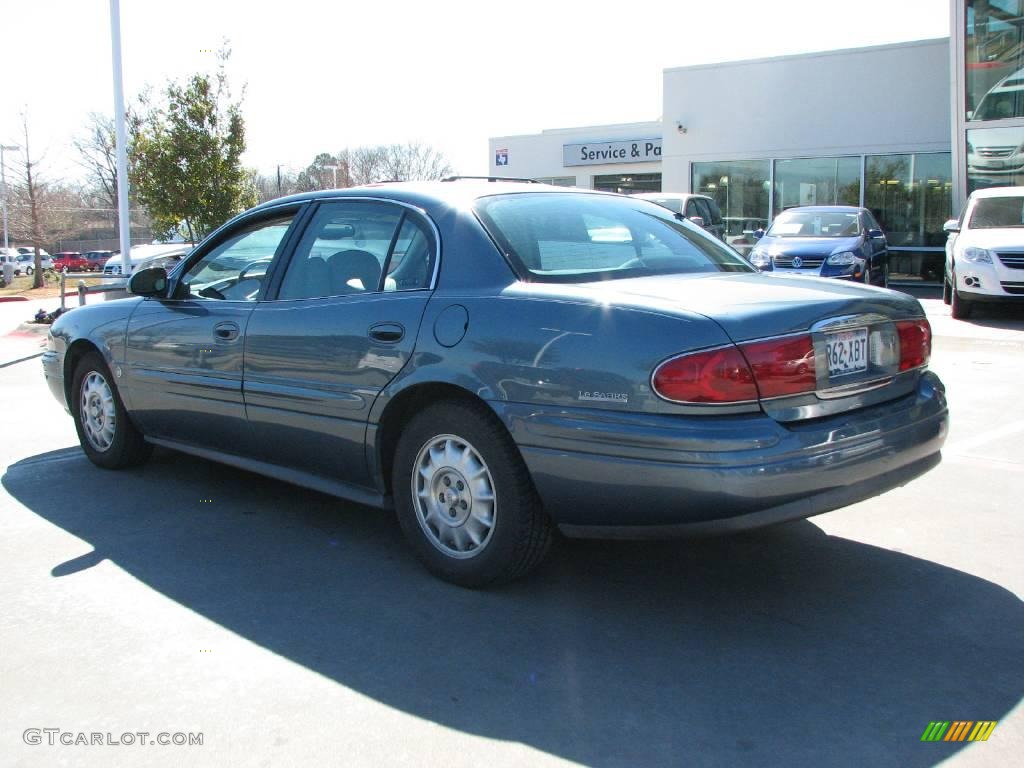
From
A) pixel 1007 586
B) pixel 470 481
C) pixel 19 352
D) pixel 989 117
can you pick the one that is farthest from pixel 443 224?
pixel 989 117

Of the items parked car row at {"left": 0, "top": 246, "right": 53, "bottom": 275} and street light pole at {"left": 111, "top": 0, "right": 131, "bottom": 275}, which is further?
parked car row at {"left": 0, "top": 246, "right": 53, "bottom": 275}

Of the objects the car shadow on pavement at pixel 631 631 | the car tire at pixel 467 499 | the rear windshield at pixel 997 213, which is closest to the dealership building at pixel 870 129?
the rear windshield at pixel 997 213

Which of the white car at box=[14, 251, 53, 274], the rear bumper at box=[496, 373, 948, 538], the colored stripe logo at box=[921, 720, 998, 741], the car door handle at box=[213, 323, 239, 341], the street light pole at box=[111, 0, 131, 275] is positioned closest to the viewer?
the colored stripe logo at box=[921, 720, 998, 741]

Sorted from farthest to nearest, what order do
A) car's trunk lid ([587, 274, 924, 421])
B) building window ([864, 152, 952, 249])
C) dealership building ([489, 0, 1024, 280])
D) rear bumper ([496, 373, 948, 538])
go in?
building window ([864, 152, 952, 249])
dealership building ([489, 0, 1024, 280])
car's trunk lid ([587, 274, 924, 421])
rear bumper ([496, 373, 948, 538])

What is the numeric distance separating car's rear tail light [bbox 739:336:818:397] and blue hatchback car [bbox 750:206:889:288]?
11153 mm

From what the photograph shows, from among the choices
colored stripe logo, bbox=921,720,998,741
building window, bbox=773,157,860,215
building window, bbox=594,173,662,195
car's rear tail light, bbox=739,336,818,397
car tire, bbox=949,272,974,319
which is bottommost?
colored stripe logo, bbox=921,720,998,741

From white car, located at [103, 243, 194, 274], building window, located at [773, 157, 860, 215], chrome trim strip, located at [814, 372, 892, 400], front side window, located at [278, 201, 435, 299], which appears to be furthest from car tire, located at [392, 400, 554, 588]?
building window, located at [773, 157, 860, 215]

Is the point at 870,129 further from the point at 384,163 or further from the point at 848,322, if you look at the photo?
the point at 384,163

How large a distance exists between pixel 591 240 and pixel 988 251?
36.3 ft

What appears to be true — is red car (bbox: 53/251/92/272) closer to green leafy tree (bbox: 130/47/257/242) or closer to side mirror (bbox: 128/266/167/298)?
green leafy tree (bbox: 130/47/257/242)

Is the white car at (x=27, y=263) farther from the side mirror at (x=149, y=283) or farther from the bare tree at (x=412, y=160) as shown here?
the side mirror at (x=149, y=283)

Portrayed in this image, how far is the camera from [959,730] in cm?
288

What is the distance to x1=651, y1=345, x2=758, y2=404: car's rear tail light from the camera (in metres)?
3.31

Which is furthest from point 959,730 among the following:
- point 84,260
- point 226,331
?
point 84,260
